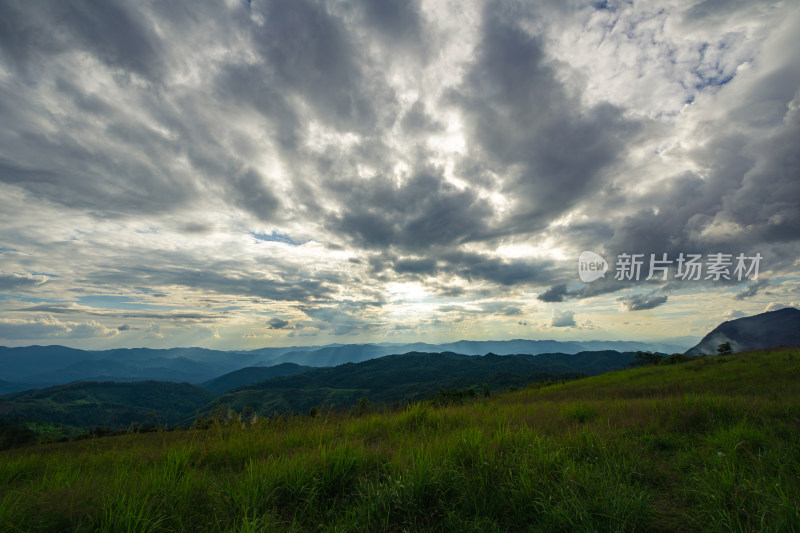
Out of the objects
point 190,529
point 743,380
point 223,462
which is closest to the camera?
point 190,529

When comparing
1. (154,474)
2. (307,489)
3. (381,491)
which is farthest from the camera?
(154,474)

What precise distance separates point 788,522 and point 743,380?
95.4 ft

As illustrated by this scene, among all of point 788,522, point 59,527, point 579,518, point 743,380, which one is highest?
point 788,522

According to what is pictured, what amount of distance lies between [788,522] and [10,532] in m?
7.55

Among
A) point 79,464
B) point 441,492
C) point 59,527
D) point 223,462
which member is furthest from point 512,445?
point 79,464

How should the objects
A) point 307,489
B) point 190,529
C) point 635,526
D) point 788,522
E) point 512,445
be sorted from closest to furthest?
1. point 788,522
2. point 635,526
3. point 190,529
4. point 307,489
5. point 512,445

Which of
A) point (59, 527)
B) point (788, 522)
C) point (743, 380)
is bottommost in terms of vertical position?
point (743, 380)

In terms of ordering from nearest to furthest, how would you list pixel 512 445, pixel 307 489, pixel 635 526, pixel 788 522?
pixel 788 522, pixel 635 526, pixel 307 489, pixel 512 445

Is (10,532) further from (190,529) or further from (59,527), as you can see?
(190,529)

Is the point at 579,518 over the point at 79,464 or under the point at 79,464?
over

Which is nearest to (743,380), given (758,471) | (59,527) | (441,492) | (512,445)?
(758,471)

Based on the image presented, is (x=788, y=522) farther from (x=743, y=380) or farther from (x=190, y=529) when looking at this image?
(x=743, y=380)

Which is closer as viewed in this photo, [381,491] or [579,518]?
[579,518]

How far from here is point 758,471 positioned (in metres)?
4.21
